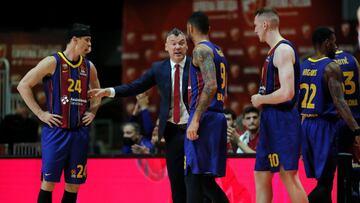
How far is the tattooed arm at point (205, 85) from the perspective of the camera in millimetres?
6969

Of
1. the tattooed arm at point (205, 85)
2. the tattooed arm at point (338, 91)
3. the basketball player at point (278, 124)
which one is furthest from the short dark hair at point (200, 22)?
the tattooed arm at point (338, 91)

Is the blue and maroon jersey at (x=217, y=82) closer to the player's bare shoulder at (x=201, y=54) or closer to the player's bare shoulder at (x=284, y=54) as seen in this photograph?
the player's bare shoulder at (x=201, y=54)

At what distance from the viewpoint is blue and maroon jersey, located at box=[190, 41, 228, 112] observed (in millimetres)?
7184

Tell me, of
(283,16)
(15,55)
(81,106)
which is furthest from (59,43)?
(81,106)

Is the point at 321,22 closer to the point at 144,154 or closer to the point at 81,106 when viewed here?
the point at 144,154

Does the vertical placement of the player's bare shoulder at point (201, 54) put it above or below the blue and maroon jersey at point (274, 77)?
above

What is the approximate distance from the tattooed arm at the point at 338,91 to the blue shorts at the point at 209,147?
1.41 meters

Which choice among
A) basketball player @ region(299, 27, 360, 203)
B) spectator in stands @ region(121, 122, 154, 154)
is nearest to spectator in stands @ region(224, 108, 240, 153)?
spectator in stands @ region(121, 122, 154, 154)

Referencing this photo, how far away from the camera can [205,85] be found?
699cm

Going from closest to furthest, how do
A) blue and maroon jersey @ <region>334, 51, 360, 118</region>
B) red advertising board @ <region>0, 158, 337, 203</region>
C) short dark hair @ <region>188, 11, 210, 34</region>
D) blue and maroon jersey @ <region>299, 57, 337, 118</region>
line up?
short dark hair @ <region>188, 11, 210, 34</region>, blue and maroon jersey @ <region>299, 57, 337, 118</region>, blue and maroon jersey @ <region>334, 51, 360, 118</region>, red advertising board @ <region>0, 158, 337, 203</region>

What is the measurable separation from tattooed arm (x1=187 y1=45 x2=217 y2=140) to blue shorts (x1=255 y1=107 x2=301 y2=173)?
60cm

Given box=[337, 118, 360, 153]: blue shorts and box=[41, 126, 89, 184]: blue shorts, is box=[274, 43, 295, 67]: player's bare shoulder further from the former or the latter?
box=[41, 126, 89, 184]: blue shorts

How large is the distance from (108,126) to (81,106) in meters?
8.37

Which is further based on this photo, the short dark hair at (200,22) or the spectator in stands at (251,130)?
the spectator in stands at (251,130)
